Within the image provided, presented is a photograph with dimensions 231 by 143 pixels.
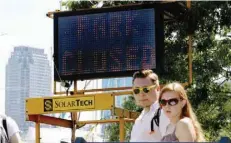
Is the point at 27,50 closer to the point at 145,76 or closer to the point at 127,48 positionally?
the point at 127,48

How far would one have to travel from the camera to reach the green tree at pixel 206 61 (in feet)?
47.2

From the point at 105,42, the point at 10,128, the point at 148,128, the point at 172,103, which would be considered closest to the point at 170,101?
the point at 172,103

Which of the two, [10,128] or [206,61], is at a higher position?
[206,61]

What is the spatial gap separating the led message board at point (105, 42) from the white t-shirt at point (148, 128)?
4.47 m

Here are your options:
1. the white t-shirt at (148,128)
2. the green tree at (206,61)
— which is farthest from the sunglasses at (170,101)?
the green tree at (206,61)

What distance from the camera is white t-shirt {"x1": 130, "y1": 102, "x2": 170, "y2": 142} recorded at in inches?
180

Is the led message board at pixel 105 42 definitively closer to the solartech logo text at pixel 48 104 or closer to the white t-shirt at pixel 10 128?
the solartech logo text at pixel 48 104

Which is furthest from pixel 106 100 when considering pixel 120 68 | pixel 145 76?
pixel 145 76

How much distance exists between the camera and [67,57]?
998 cm

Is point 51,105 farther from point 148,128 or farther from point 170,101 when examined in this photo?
point 170,101

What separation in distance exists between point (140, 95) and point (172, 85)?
2.25ft

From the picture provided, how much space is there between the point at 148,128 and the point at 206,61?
38.5 ft

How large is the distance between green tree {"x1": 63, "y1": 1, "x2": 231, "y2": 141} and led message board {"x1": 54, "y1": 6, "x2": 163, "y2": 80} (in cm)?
290

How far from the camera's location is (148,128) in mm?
4688
